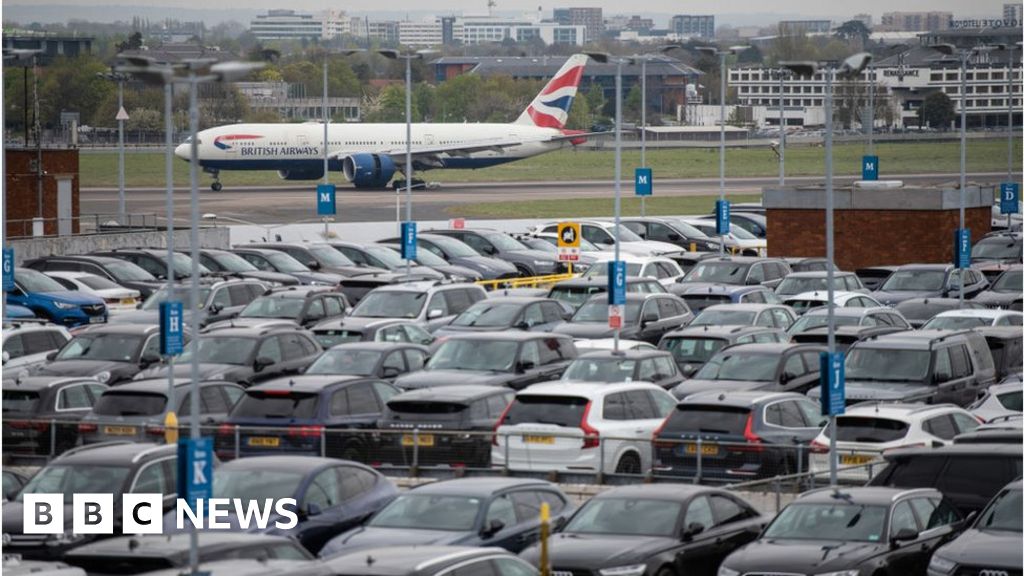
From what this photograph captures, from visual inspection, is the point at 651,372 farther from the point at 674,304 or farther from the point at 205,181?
the point at 205,181

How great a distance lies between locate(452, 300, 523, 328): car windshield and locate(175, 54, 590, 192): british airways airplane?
5925 centimetres

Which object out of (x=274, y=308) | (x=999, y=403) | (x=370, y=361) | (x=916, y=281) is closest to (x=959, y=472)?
(x=999, y=403)

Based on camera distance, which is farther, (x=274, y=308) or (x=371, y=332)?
(x=274, y=308)

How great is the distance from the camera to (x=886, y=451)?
1973 cm

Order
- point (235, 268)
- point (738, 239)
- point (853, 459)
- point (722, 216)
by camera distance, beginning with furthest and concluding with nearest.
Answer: point (738, 239), point (722, 216), point (235, 268), point (853, 459)

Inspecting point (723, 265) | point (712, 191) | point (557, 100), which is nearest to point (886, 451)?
point (723, 265)

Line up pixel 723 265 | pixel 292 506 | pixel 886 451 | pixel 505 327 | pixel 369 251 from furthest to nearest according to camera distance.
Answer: pixel 369 251
pixel 723 265
pixel 505 327
pixel 886 451
pixel 292 506

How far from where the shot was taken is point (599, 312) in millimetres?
32750

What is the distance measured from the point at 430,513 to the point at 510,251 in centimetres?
3317

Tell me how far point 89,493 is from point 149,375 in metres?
8.83

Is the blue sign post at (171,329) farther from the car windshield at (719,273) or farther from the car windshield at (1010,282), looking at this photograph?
the car windshield at (1010,282)

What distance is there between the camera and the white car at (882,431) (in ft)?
68.4

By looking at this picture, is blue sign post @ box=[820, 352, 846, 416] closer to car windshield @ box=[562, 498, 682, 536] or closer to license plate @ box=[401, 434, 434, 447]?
car windshield @ box=[562, 498, 682, 536]

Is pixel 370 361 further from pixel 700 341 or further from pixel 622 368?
pixel 700 341
